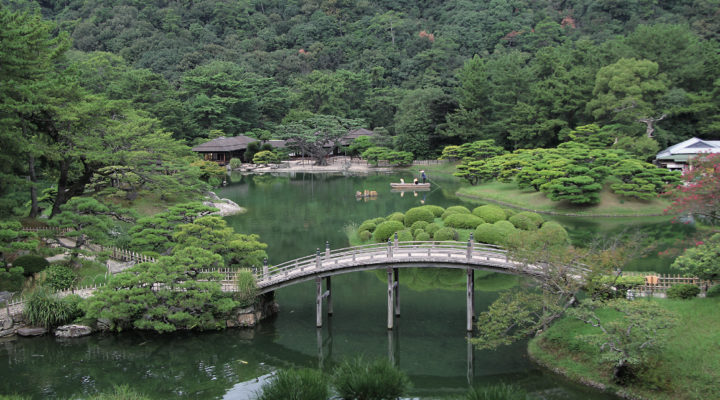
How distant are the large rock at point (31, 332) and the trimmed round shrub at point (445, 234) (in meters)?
17.4

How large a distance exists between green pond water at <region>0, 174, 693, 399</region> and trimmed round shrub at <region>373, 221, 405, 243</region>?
242cm

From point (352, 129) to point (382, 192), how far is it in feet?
86.9

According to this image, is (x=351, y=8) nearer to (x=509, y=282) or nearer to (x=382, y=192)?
(x=382, y=192)

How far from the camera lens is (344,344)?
68.1ft

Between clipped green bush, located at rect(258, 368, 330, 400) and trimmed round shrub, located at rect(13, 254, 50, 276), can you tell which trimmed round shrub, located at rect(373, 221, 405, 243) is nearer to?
trimmed round shrub, located at rect(13, 254, 50, 276)

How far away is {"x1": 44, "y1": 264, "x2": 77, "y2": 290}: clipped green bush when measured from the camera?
2322 centimetres

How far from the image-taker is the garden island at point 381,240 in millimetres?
17828

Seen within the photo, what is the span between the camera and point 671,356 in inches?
634

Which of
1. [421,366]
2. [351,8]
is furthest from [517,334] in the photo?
[351,8]

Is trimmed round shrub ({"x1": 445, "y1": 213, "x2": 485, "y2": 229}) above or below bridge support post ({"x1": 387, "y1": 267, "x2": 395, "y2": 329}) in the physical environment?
above

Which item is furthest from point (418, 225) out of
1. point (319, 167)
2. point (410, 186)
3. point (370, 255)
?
point (319, 167)

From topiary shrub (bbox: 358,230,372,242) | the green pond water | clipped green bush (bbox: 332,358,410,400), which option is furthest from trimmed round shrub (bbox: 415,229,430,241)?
clipped green bush (bbox: 332,358,410,400)

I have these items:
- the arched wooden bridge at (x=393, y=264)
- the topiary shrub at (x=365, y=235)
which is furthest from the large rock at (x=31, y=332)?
the topiary shrub at (x=365, y=235)

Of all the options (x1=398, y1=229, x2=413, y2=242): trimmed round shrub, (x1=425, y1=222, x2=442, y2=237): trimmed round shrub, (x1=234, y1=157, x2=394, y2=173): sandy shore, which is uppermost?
(x1=234, y1=157, x2=394, y2=173): sandy shore
